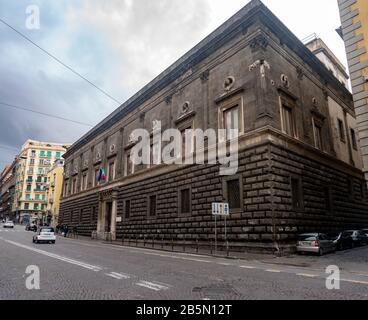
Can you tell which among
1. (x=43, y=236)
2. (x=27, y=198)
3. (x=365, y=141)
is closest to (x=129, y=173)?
(x=43, y=236)

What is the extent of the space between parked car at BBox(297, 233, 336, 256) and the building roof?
1331 cm

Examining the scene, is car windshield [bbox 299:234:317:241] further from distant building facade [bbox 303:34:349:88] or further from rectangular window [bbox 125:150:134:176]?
distant building facade [bbox 303:34:349:88]

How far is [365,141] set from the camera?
13.7m

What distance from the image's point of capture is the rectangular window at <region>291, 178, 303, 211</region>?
18281 mm

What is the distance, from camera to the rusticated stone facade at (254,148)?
677 inches

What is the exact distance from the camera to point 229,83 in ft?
67.3

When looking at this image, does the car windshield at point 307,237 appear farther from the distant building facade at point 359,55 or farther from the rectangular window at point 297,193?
the distant building facade at point 359,55

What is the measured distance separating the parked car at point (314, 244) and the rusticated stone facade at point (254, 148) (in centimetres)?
64

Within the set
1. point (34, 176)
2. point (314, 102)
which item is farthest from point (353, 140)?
point (34, 176)

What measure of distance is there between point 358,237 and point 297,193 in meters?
6.38

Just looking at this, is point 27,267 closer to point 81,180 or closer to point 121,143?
point 121,143

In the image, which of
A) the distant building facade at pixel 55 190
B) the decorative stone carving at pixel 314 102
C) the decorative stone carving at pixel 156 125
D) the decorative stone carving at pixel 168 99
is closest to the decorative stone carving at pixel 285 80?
the decorative stone carving at pixel 314 102

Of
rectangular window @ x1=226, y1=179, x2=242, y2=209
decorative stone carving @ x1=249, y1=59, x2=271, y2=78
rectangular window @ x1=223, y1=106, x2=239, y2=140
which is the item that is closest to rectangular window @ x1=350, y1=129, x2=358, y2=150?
decorative stone carving @ x1=249, y1=59, x2=271, y2=78

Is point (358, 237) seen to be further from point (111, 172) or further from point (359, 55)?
point (111, 172)
